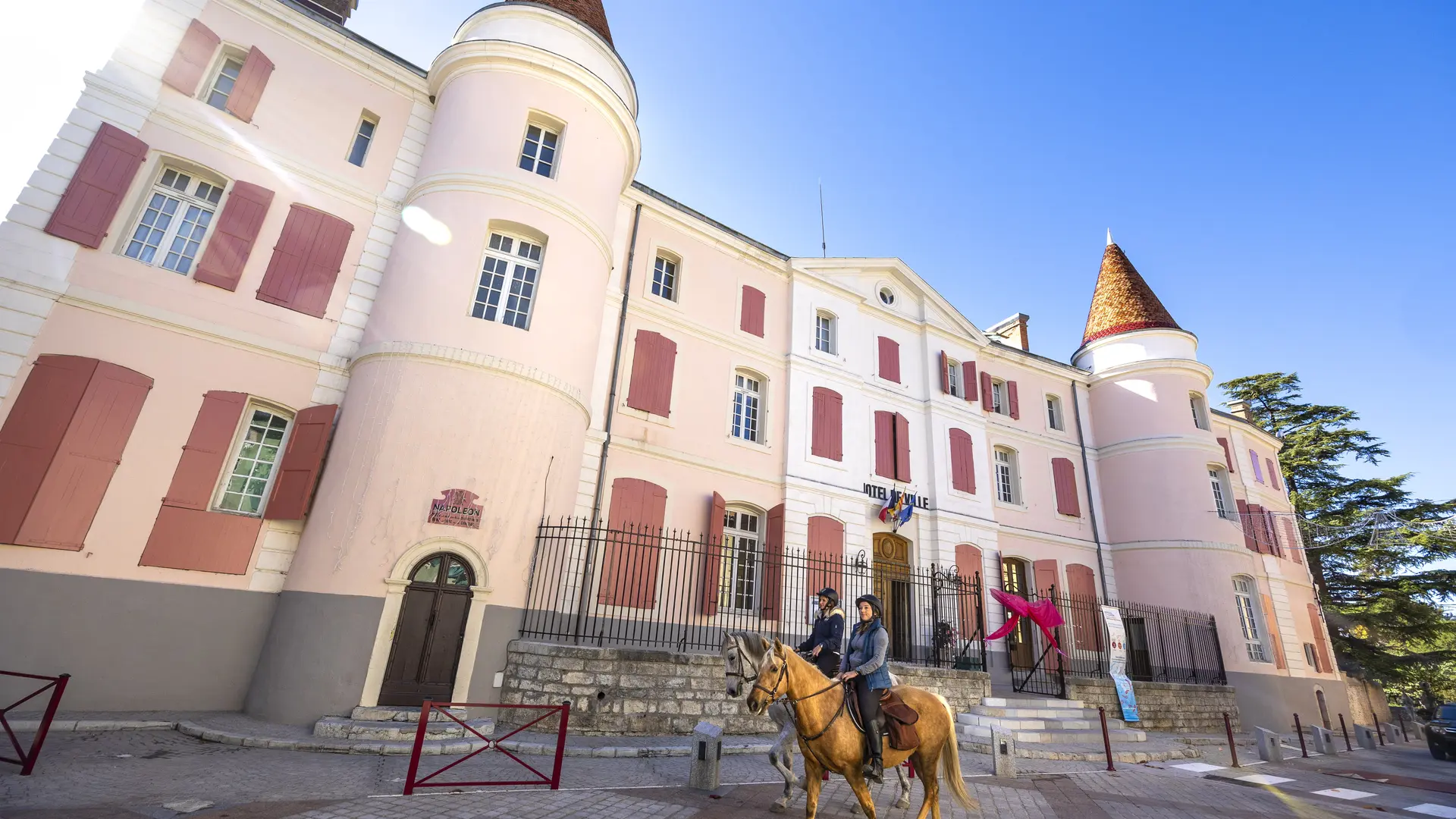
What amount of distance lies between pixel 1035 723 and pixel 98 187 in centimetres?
1716

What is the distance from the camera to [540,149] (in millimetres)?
11570


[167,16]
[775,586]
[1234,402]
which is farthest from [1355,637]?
[167,16]

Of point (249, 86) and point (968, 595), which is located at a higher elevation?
point (249, 86)

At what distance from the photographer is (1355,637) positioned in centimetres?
2434

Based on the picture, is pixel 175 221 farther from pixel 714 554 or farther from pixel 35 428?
pixel 714 554

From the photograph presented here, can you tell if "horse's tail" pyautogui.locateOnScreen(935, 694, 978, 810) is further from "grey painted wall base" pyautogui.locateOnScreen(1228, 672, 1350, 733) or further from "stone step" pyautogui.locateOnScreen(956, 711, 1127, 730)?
"grey painted wall base" pyautogui.locateOnScreen(1228, 672, 1350, 733)

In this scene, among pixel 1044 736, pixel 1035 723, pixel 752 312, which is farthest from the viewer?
pixel 752 312

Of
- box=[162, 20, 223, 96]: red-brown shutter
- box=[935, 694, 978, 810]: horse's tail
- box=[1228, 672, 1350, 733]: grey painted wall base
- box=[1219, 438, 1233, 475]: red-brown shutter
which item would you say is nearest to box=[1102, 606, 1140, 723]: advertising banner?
box=[1228, 672, 1350, 733]: grey painted wall base

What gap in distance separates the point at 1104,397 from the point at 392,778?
22.6m

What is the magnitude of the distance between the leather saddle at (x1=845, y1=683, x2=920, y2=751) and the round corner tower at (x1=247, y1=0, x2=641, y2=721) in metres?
5.70

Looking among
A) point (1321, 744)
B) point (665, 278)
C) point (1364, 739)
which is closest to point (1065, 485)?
point (1321, 744)

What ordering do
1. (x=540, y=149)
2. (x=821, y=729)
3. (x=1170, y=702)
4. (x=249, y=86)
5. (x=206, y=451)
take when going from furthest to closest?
(x=1170, y=702) < (x=540, y=149) < (x=249, y=86) < (x=206, y=451) < (x=821, y=729)

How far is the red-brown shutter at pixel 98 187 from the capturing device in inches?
333

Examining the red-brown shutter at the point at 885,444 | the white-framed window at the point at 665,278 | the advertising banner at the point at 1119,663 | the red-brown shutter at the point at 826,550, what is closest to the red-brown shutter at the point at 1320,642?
the advertising banner at the point at 1119,663
